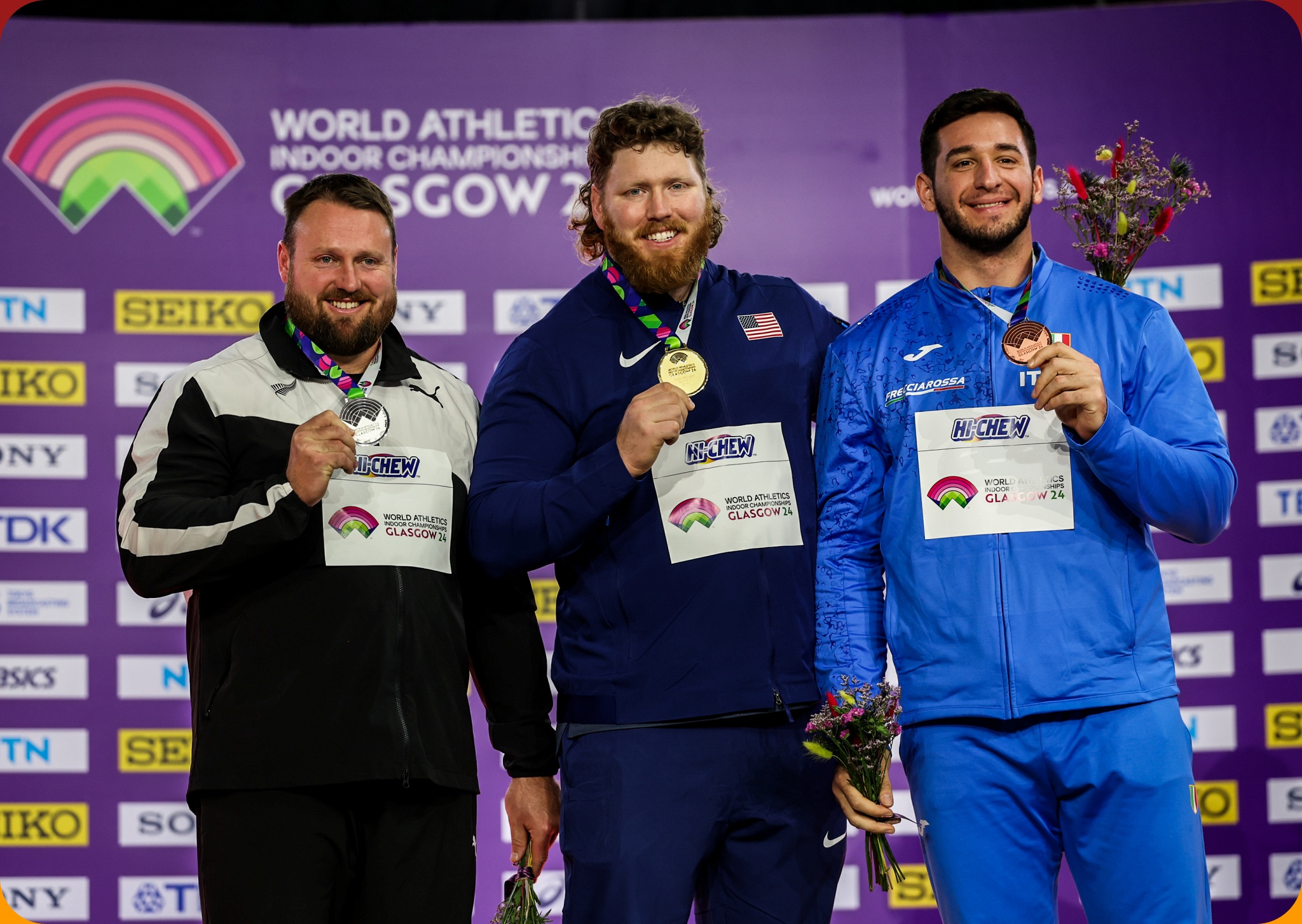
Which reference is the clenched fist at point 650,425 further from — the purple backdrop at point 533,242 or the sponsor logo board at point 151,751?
the sponsor logo board at point 151,751

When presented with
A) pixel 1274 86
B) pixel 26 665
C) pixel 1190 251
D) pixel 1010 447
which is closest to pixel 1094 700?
pixel 1010 447

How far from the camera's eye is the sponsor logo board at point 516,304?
13.8 feet

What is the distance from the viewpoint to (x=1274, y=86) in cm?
416

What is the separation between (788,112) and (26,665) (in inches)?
137

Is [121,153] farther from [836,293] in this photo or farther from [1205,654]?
[1205,654]

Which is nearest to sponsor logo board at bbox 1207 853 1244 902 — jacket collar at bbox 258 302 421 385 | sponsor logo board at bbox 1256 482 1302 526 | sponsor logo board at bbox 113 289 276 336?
sponsor logo board at bbox 1256 482 1302 526

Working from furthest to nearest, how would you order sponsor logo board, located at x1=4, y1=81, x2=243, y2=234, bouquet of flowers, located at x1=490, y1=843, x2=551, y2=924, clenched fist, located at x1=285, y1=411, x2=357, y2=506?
sponsor logo board, located at x1=4, y1=81, x2=243, y2=234 < bouquet of flowers, located at x1=490, y1=843, x2=551, y2=924 < clenched fist, located at x1=285, y1=411, x2=357, y2=506

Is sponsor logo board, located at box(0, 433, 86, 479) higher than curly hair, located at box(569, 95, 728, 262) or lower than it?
lower

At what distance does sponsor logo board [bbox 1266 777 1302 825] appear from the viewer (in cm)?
407

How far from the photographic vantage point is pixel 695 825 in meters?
2.09

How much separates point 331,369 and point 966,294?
132 cm

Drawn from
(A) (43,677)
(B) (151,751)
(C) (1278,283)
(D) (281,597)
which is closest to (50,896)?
(B) (151,751)

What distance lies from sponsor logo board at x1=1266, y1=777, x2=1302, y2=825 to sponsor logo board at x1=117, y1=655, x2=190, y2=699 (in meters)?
4.00

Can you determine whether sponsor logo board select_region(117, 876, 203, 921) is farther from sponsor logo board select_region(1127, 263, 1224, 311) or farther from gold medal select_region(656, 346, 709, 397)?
sponsor logo board select_region(1127, 263, 1224, 311)
